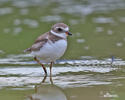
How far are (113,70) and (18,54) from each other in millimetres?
3005

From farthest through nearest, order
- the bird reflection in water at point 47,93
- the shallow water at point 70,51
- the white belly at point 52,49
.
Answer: the white belly at point 52,49 < the shallow water at point 70,51 < the bird reflection in water at point 47,93

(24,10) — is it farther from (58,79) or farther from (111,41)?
(58,79)

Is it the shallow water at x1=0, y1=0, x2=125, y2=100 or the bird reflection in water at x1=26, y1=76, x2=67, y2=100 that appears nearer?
the bird reflection in water at x1=26, y1=76, x2=67, y2=100

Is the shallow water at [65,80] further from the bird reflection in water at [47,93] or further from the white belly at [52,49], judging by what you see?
the white belly at [52,49]

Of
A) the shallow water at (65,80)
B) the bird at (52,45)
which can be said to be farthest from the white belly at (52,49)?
the shallow water at (65,80)

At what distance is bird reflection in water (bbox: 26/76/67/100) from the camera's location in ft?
23.8

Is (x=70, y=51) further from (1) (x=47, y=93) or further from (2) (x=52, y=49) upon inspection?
(1) (x=47, y=93)

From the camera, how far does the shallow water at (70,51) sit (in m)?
7.62

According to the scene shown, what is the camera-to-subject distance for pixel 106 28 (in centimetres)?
1382

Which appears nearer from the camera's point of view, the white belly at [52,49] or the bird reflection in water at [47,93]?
the bird reflection in water at [47,93]

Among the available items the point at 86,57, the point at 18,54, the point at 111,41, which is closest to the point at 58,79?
the point at 86,57

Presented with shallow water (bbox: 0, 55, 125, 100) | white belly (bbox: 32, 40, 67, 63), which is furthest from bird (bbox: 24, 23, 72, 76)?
shallow water (bbox: 0, 55, 125, 100)

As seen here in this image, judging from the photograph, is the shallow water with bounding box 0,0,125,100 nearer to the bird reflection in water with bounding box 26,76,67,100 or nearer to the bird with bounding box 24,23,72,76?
the bird reflection in water with bounding box 26,76,67,100

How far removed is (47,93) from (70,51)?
375 centimetres
